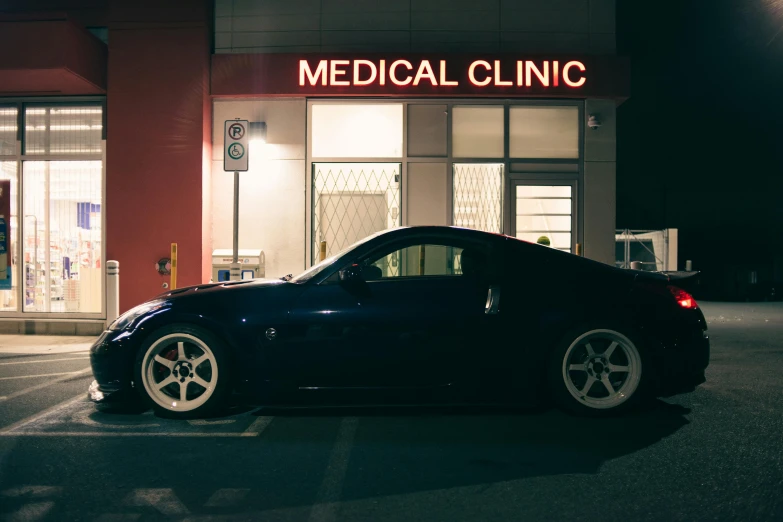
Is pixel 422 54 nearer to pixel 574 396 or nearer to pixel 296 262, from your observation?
pixel 296 262

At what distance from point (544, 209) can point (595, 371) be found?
677 cm

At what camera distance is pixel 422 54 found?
34.1 ft

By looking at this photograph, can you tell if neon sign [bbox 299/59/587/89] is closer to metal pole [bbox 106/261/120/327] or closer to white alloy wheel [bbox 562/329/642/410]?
metal pole [bbox 106/261/120/327]

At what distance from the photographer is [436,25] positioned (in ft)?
35.5

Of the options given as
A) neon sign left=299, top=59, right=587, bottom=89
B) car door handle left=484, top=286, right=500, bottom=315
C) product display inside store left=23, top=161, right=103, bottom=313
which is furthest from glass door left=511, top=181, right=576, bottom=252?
product display inside store left=23, top=161, right=103, bottom=313

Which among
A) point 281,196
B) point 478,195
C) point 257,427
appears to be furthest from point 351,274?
point 478,195

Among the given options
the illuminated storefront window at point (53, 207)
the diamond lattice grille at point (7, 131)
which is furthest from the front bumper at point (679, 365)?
the diamond lattice grille at point (7, 131)

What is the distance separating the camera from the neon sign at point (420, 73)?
10398 millimetres

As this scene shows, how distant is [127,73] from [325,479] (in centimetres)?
901

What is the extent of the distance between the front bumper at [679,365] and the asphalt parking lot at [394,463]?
10.2 inches

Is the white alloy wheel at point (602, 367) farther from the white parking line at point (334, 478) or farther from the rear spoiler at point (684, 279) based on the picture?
the white parking line at point (334, 478)

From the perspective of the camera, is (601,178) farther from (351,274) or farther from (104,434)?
(104,434)

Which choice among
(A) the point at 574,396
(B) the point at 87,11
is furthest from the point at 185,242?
(A) the point at 574,396

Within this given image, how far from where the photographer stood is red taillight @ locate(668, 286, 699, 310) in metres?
4.58
